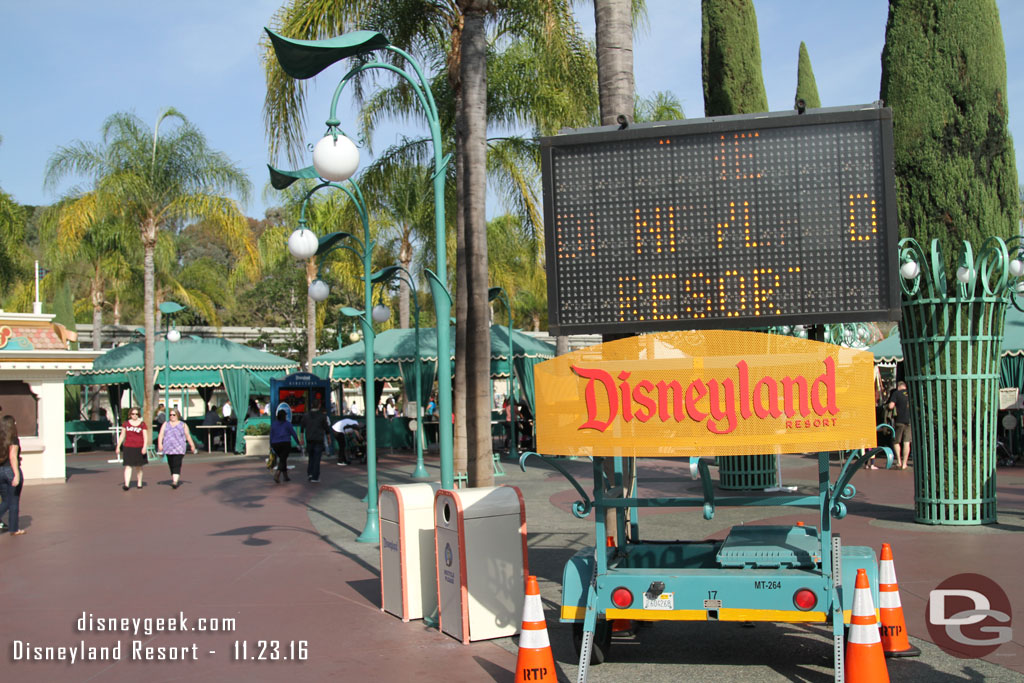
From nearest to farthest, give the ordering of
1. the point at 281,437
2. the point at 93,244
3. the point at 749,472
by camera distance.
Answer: the point at 749,472 < the point at 281,437 < the point at 93,244

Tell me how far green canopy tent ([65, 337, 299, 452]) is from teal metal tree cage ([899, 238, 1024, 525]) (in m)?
23.5

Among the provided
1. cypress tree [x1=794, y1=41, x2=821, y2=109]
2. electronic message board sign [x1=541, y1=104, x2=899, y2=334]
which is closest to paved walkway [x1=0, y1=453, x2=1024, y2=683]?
electronic message board sign [x1=541, y1=104, x2=899, y2=334]

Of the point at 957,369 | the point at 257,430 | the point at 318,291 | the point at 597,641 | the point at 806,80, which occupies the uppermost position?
the point at 806,80

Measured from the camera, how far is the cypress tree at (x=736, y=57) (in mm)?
15320

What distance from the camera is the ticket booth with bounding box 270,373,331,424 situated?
26625mm

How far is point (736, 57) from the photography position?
50.3ft

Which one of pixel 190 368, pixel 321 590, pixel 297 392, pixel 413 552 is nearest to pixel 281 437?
pixel 297 392

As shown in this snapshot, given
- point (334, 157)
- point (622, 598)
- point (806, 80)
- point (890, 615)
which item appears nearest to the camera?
point (622, 598)

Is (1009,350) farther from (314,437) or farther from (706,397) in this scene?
(706,397)

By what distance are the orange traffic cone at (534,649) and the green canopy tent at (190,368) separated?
26.2 m

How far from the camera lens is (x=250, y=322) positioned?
58.8 metres

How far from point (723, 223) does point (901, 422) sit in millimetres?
14533

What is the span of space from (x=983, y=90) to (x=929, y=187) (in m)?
1.32

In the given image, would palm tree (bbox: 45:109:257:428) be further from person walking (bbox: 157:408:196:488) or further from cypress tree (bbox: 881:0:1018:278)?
cypress tree (bbox: 881:0:1018:278)
